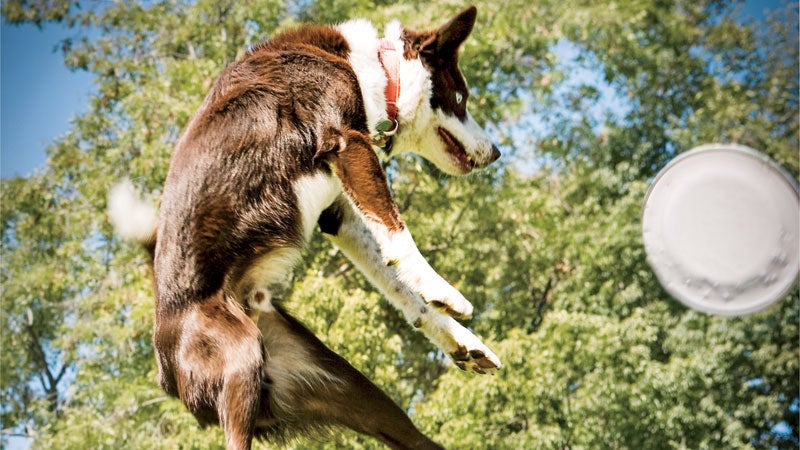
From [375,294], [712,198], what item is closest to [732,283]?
[712,198]

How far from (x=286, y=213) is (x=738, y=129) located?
1708 cm

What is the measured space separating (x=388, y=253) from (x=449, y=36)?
1.19 m

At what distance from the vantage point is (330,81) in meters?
4.12

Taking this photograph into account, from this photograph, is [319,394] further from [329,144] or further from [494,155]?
[494,155]

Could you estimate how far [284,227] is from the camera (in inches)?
158

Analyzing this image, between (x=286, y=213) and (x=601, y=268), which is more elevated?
(x=601, y=268)

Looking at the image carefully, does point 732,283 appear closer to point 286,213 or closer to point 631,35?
point 286,213

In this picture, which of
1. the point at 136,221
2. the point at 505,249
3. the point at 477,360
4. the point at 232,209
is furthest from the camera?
the point at 505,249

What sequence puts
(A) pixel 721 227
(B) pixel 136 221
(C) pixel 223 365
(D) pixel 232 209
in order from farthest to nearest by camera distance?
(A) pixel 721 227
(B) pixel 136 221
(D) pixel 232 209
(C) pixel 223 365

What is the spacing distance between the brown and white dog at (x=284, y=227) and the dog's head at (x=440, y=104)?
1 centimetres

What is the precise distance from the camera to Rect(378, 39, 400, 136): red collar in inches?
171

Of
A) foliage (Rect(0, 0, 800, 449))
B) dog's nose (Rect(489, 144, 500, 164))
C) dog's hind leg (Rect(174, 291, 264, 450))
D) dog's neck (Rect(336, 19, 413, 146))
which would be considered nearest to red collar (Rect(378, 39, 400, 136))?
dog's neck (Rect(336, 19, 413, 146))

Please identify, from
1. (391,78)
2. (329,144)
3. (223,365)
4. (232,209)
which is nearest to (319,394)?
(223,365)

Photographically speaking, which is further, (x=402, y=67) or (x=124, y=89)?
(x=124, y=89)
